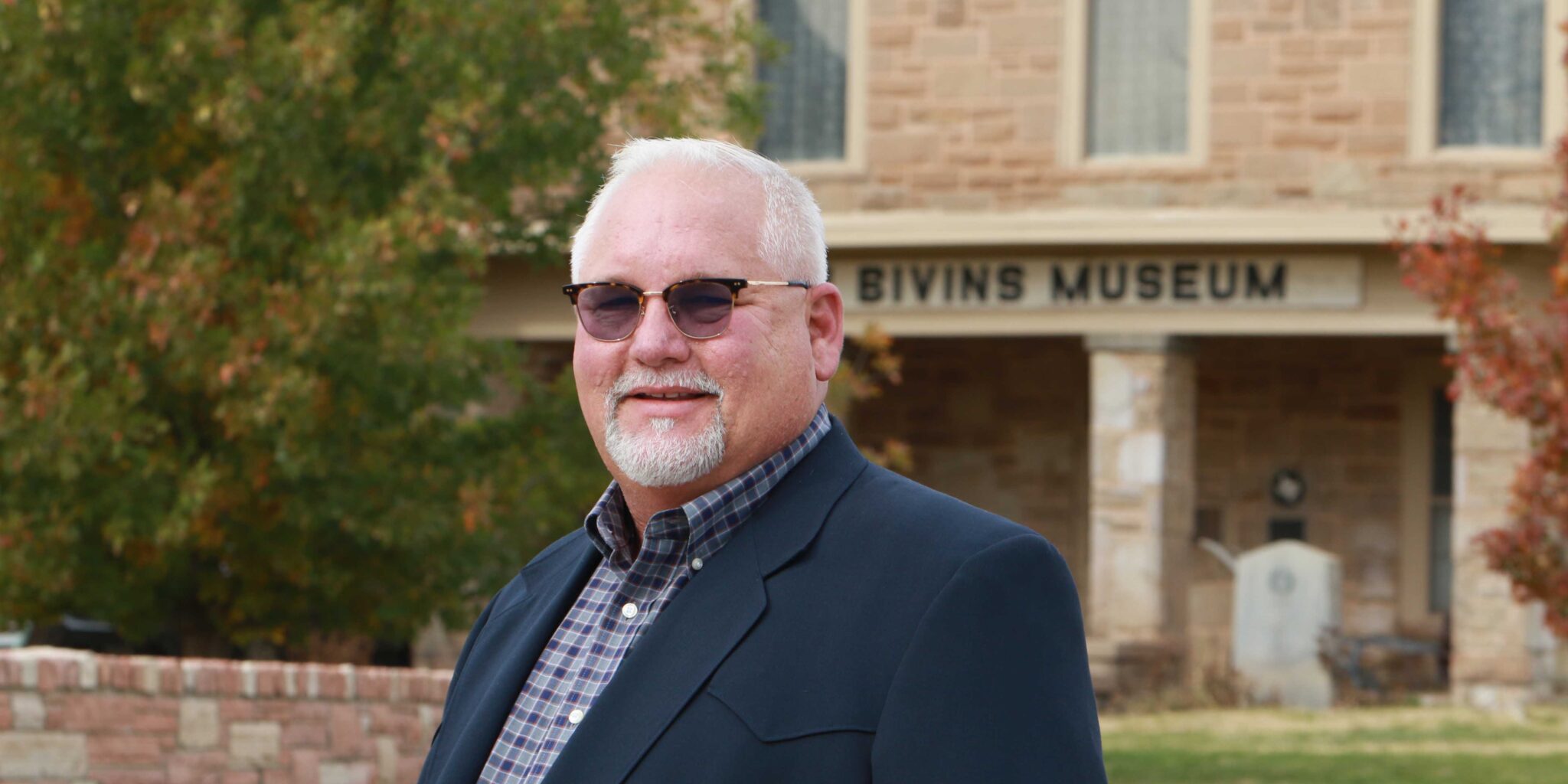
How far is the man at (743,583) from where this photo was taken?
2305 mm

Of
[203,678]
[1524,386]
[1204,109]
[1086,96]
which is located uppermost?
[1086,96]

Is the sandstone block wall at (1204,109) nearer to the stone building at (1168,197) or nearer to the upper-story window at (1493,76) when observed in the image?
the stone building at (1168,197)

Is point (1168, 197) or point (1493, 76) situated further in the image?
point (1168, 197)

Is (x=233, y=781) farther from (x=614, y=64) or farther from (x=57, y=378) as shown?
(x=614, y=64)

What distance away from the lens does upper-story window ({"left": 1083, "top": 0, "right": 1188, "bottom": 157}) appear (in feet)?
52.5

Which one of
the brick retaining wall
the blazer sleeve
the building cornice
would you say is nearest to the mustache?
the blazer sleeve

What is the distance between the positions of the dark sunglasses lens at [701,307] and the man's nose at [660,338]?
0.4 inches

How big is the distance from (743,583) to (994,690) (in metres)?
0.38

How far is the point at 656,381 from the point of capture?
8.86ft

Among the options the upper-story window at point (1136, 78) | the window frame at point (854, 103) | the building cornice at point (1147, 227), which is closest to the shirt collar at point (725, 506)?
the building cornice at point (1147, 227)

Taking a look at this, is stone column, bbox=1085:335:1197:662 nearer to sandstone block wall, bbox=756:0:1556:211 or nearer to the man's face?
sandstone block wall, bbox=756:0:1556:211

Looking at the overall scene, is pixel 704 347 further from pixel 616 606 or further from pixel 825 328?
pixel 616 606

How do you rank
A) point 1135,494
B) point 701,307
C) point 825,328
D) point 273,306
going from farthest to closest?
point 1135,494 → point 273,306 → point 825,328 → point 701,307

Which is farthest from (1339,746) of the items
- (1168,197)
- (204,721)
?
(204,721)
